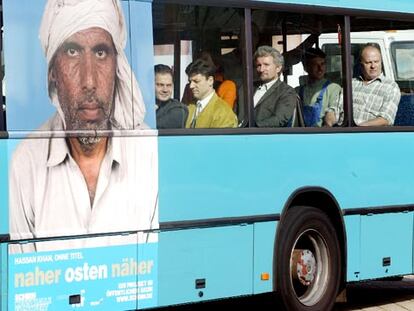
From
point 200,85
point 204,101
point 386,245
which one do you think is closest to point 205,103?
point 204,101

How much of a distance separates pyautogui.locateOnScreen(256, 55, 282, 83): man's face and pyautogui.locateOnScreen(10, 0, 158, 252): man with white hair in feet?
4.57

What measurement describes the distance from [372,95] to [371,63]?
288 millimetres

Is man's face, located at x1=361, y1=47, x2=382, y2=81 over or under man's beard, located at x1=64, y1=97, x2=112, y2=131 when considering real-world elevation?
over

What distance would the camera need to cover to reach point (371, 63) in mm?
11461

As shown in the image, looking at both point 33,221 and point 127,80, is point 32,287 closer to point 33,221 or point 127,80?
point 33,221

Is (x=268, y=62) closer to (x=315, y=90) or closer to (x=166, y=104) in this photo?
(x=315, y=90)

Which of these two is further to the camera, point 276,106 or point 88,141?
point 276,106

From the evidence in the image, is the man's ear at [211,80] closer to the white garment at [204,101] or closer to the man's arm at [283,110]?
the white garment at [204,101]

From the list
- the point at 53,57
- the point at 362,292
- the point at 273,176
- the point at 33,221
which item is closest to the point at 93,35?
the point at 53,57

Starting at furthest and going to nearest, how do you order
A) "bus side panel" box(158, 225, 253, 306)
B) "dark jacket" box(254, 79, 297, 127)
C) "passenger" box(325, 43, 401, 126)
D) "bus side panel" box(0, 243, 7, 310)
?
"passenger" box(325, 43, 401, 126)
"dark jacket" box(254, 79, 297, 127)
"bus side panel" box(158, 225, 253, 306)
"bus side panel" box(0, 243, 7, 310)

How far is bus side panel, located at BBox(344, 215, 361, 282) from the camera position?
10992 millimetres

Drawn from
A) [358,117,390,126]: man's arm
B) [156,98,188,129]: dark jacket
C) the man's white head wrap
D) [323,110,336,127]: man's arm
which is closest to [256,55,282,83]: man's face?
[323,110,336,127]: man's arm

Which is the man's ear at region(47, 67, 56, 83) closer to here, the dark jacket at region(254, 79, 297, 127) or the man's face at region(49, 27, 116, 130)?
the man's face at region(49, 27, 116, 130)

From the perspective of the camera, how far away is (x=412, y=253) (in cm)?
1171
